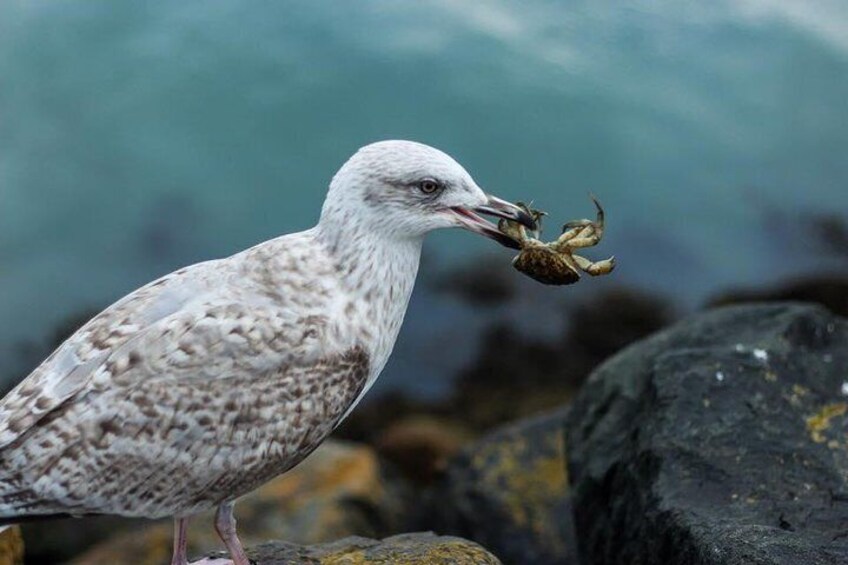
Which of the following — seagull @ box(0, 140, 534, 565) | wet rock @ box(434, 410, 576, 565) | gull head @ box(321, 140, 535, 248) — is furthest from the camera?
wet rock @ box(434, 410, 576, 565)

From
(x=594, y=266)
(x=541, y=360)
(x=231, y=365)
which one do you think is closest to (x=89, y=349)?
(x=231, y=365)

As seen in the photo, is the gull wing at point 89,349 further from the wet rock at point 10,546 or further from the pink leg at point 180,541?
the wet rock at point 10,546

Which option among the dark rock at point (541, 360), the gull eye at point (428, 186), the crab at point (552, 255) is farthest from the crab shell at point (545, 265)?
the dark rock at point (541, 360)

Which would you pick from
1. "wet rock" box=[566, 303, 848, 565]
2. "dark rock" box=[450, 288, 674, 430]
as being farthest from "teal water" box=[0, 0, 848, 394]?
"wet rock" box=[566, 303, 848, 565]

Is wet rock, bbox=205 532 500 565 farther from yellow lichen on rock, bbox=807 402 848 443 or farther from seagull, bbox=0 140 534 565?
yellow lichen on rock, bbox=807 402 848 443

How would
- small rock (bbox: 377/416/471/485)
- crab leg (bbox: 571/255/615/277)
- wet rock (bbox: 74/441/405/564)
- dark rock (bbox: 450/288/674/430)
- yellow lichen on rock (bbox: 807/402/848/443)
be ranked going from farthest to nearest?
dark rock (bbox: 450/288/674/430) < small rock (bbox: 377/416/471/485) < wet rock (bbox: 74/441/405/564) < yellow lichen on rock (bbox: 807/402/848/443) < crab leg (bbox: 571/255/615/277)

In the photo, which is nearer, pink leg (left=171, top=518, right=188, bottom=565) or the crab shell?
the crab shell
